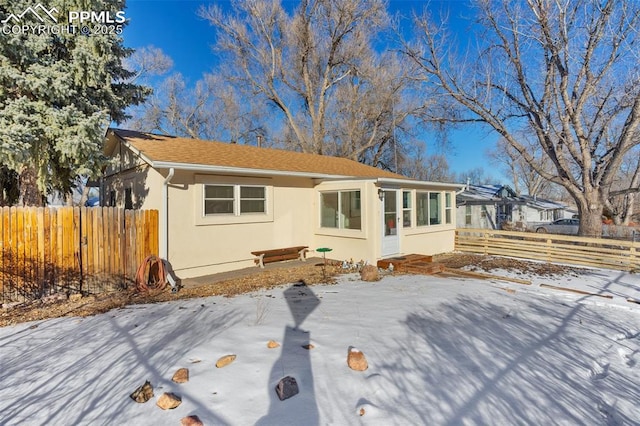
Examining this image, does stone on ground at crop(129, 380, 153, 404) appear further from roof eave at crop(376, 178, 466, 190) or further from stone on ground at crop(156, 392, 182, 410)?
roof eave at crop(376, 178, 466, 190)

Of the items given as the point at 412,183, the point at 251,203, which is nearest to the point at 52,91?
the point at 251,203

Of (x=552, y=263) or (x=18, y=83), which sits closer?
(x=18, y=83)

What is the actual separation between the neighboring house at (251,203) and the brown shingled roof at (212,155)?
1.4 inches

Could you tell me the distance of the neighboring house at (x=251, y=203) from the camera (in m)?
7.55

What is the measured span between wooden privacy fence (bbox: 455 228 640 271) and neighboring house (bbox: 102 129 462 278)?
155 centimetres

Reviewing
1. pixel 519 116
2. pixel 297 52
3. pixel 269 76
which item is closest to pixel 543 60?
pixel 519 116

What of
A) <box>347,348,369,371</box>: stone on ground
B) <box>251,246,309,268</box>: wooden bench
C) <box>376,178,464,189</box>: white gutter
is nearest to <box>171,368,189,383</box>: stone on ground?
<box>347,348,369,371</box>: stone on ground

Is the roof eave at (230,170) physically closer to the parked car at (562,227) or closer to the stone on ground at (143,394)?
the stone on ground at (143,394)

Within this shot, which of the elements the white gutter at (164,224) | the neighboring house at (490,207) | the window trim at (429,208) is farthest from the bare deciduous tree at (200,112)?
the window trim at (429,208)

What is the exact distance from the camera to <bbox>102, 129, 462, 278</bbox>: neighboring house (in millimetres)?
7547

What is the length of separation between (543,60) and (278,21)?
48.5 ft

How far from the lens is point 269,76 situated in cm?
2123

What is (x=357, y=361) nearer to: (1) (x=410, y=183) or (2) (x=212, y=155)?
(2) (x=212, y=155)

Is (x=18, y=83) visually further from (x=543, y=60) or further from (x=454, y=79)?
(x=543, y=60)
